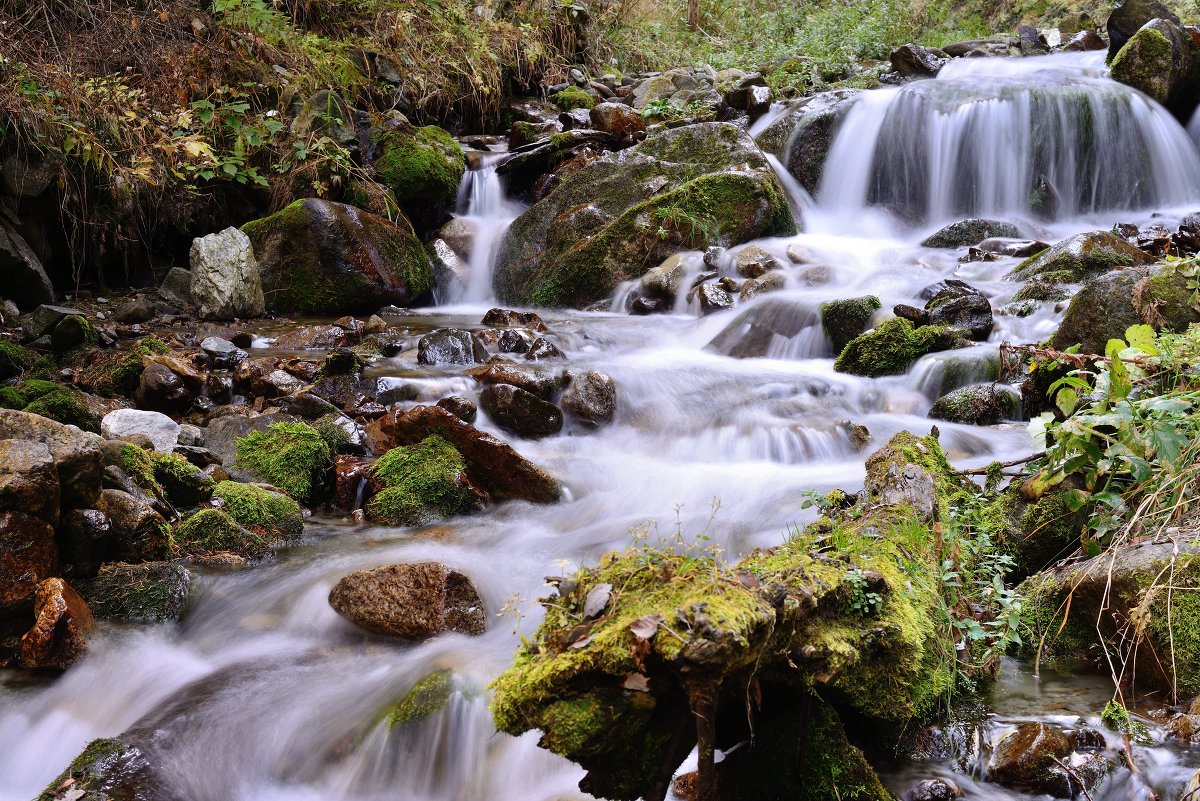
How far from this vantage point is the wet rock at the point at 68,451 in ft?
12.2

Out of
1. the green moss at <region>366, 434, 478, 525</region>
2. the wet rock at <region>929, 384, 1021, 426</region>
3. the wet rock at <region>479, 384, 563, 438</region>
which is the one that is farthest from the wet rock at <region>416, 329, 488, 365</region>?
the wet rock at <region>929, 384, 1021, 426</region>

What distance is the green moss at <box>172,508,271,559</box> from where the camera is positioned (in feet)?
14.4

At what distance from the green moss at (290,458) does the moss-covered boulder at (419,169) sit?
6.35 m

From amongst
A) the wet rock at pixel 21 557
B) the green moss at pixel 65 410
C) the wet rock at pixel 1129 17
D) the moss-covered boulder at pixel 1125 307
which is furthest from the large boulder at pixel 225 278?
the wet rock at pixel 1129 17

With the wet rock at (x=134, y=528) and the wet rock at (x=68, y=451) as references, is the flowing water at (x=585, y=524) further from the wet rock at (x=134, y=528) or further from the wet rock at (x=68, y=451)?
the wet rock at (x=68, y=451)

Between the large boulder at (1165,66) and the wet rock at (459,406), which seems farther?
the large boulder at (1165,66)

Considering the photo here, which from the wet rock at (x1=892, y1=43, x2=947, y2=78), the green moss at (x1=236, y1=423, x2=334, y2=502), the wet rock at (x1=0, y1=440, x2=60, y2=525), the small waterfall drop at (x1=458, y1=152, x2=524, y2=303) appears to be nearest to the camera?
the wet rock at (x1=0, y1=440, x2=60, y2=525)

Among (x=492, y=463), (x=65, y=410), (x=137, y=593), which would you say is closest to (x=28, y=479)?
(x=137, y=593)

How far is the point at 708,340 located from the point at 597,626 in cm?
668

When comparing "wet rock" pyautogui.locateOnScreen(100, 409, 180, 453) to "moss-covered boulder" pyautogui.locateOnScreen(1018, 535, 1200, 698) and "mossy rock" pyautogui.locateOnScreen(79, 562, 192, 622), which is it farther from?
"moss-covered boulder" pyautogui.locateOnScreen(1018, 535, 1200, 698)

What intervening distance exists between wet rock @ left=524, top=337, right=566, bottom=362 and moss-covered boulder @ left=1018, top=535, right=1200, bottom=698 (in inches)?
204

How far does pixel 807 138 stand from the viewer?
12.3m

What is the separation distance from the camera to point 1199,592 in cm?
270

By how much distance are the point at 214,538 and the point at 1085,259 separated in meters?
7.63
